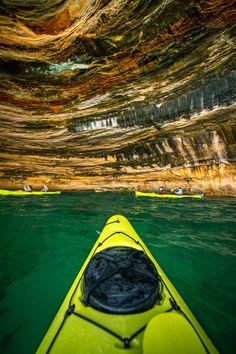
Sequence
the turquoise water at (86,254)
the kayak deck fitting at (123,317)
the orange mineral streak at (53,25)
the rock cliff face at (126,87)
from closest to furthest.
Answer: the kayak deck fitting at (123,317)
the turquoise water at (86,254)
the rock cliff face at (126,87)
the orange mineral streak at (53,25)

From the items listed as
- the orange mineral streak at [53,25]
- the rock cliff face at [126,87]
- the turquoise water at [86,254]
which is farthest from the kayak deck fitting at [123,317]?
the orange mineral streak at [53,25]

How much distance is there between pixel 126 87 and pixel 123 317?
10.1m

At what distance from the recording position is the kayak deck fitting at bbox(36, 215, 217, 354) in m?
2.11

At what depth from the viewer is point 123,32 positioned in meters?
8.48

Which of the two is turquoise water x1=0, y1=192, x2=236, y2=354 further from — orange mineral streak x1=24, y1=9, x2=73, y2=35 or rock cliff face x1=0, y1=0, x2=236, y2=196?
orange mineral streak x1=24, y1=9, x2=73, y2=35

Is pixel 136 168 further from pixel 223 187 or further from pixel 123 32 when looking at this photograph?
pixel 123 32

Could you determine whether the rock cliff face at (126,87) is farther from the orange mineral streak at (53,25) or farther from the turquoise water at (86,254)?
the turquoise water at (86,254)

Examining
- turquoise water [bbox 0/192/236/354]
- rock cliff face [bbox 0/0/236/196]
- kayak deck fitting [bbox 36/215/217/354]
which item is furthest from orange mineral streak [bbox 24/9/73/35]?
kayak deck fitting [bbox 36/215/217/354]

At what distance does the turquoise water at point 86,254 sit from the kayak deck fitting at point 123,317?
92 centimetres

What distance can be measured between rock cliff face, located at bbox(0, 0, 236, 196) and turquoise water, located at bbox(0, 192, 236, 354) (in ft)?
13.1

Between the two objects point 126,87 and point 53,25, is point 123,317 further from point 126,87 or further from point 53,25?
point 53,25

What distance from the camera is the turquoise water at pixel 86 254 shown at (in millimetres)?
3322

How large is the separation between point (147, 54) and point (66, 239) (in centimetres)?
874

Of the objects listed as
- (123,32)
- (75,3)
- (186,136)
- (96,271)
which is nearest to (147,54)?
(123,32)
